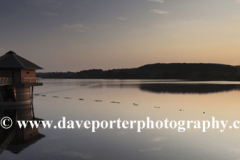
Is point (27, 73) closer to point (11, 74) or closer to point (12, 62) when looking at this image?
point (11, 74)

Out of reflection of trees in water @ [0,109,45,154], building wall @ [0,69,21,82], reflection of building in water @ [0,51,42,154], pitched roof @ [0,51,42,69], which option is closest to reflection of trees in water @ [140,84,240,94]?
reflection of building in water @ [0,51,42,154]

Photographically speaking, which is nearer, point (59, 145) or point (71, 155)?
point (71, 155)

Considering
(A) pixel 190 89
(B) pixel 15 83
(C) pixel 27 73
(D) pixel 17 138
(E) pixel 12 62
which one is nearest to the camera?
(D) pixel 17 138

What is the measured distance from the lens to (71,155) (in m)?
15.1

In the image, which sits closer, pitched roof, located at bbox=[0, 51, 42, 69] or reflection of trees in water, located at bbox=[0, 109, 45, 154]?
reflection of trees in water, located at bbox=[0, 109, 45, 154]

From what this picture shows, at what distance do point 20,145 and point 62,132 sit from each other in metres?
4.64

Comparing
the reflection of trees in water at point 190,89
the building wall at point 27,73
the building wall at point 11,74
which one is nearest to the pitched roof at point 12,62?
the building wall at point 27,73

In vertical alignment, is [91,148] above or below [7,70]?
below

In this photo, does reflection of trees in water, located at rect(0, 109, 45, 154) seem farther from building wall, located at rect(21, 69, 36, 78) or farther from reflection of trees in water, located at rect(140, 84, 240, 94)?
reflection of trees in water, located at rect(140, 84, 240, 94)

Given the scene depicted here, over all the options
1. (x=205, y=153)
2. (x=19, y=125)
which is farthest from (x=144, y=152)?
(x=19, y=125)

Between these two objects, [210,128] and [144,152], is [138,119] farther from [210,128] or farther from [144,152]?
[144,152]

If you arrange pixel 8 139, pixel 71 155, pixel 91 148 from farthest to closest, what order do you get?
1. pixel 8 139
2. pixel 91 148
3. pixel 71 155

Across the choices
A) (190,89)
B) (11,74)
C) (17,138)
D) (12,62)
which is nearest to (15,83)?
(11,74)

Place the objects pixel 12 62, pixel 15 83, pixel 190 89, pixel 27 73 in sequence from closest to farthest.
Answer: pixel 15 83 < pixel 12 62 < pixel 27 73 < pixel 190 89
